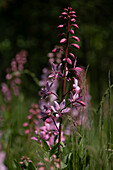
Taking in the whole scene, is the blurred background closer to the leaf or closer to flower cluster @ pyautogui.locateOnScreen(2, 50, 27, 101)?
flower cluster @ pyautogui.locateOnScreen(2, 50, 27, 101)

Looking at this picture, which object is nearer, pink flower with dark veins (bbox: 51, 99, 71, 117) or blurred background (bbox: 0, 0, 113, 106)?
pink flower with dark veins (bbox: 51, 99, 71, 117)

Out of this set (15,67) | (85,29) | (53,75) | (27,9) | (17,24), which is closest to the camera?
(53,75)

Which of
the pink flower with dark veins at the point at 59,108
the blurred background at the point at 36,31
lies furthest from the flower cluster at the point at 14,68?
the pink flower with dark veins at the point at 59,108

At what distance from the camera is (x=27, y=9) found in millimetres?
7902

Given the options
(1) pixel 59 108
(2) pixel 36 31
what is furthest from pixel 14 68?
(2) pixel 36 31

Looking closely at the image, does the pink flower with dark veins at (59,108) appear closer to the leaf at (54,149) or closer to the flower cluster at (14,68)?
the leaf at (54,149)

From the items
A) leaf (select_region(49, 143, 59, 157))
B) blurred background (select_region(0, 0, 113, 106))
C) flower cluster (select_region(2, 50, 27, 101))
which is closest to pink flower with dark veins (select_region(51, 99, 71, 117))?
leaf (select_region(49, 143, 59, 157))

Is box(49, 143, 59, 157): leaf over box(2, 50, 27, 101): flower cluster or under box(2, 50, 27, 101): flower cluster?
under

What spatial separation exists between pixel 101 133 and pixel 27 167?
41 centimetres

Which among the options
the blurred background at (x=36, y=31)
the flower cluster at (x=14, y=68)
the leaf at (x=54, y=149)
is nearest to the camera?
the leaf at (x=54, y=149)

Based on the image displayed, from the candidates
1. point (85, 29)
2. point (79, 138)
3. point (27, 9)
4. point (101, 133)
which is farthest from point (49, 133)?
point (27, 9)

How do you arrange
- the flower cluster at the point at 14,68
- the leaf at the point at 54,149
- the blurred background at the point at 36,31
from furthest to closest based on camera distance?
1. the blurred background at the point at 36,31
2. the flower cluster at the point at 14,68
3. the leaf at the point at 54,149

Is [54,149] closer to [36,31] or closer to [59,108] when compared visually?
[59,108]

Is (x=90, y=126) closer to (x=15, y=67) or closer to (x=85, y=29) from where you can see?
(x=15, y=67)
